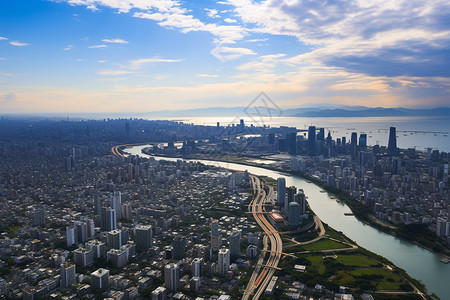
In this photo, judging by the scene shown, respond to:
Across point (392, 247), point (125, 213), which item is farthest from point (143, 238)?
point (392, 247)

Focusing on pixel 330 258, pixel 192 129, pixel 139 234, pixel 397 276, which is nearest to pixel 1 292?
pixel 139 234

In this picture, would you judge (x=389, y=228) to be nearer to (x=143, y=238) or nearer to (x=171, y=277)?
(x=171, y=277)

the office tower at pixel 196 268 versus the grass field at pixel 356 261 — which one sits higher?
the office tower at pixel 196 268

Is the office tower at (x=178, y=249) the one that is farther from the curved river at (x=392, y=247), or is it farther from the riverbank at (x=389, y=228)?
the riverbank at (x=389, y=228)

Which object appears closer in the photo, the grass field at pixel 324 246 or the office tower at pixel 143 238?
the office tower at pixel 143 238

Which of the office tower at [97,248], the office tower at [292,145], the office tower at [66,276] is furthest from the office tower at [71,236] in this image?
the office tower at [292,145]

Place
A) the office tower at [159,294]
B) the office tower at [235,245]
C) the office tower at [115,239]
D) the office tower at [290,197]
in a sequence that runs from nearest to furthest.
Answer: the office tower at [159,294], the office tower at [235,245], the office tower at [115,239], the office tower at [290,197]

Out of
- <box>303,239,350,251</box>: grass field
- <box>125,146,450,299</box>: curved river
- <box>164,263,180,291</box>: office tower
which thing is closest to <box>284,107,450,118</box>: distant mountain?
<box>125,146,450,299</box>: curved river

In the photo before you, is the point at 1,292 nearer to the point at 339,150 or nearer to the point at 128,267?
the point at 128,267
